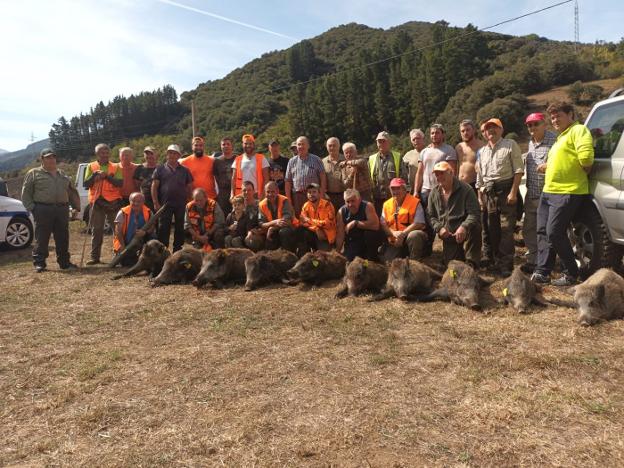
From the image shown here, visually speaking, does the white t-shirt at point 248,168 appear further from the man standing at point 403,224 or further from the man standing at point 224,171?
the man standing at point 403,224

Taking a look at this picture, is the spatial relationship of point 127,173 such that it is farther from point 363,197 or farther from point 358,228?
point 358,228

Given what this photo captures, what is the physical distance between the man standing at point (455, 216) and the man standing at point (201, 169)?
15.4ft

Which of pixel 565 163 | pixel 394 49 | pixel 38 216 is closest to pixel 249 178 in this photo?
pixel 38 216

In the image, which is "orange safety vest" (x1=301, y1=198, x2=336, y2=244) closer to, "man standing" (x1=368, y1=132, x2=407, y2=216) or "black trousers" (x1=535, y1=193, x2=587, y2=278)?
"man standing" (x1=368, y1=132, x2=407, y2=216)

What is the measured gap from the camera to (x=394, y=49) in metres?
77.2

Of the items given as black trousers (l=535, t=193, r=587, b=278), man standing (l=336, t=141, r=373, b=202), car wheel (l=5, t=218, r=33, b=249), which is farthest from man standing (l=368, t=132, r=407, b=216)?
car wheel (l=5, t=218, r=33, b=249)

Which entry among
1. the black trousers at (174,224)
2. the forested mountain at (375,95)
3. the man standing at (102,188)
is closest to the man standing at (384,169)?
the black trousers at (174,224)

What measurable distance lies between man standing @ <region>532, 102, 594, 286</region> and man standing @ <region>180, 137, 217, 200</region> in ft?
20.9

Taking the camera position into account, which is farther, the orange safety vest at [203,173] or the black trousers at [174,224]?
the orange safety vest at [203,173]

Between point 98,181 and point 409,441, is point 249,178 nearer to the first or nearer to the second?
point 98,181

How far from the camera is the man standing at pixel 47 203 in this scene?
9.20m

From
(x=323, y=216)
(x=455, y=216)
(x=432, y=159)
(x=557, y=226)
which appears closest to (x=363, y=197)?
(x=323, y=216)

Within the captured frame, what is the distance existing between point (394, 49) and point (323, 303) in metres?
79.2

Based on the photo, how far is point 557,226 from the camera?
5.99 metres
